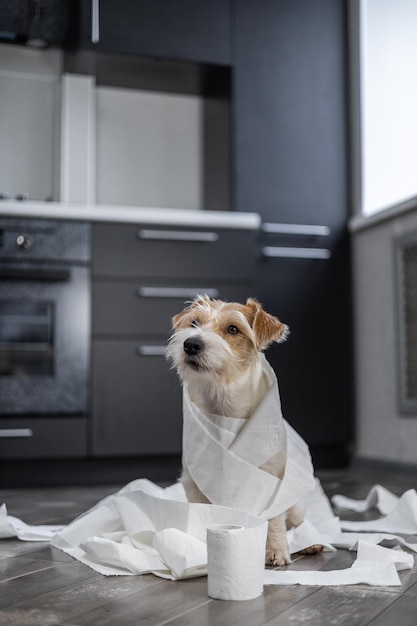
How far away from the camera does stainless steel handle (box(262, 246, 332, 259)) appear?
377 centimetres

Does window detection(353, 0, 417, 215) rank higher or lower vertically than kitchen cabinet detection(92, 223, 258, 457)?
higher

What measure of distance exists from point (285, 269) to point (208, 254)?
438mm

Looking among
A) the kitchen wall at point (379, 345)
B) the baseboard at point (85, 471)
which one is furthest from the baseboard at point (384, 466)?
the baseboard at point (85, 471)

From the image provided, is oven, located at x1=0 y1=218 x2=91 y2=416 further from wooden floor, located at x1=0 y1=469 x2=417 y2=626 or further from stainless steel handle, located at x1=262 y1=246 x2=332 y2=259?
wooden floor, located at x1=0 y1=469 x2=417 y2=626

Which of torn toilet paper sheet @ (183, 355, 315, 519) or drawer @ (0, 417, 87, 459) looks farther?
drawer @ (0, 417, 87, 459)

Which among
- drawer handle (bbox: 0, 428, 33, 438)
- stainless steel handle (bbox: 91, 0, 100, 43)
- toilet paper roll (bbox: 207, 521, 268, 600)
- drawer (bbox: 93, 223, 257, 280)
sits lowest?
→ toilet paper roll (bbox: 207, 521, 268, 600)

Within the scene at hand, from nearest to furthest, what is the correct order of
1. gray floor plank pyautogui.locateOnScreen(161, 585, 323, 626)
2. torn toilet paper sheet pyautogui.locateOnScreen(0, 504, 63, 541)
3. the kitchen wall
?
gray floor plank pyautogui.locateOnScreen(161, 585, 323, 626), torn toilet paper sheet pyautogui.locateOnScreen(0, 504, 63, 541), the kitchen wall

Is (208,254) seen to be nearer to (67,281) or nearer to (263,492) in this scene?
(67,281)

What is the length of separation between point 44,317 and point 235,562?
2103 millimetres

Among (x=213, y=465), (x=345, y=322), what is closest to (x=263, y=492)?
(x=213, y=465)

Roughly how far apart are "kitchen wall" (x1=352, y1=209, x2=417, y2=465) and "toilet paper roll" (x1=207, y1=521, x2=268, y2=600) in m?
2.12

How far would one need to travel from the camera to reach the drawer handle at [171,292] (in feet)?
11.3

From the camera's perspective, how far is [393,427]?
3.59 m

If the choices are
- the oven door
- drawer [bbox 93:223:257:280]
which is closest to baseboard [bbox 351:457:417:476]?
drawer [bbox 93:223:257:280]
